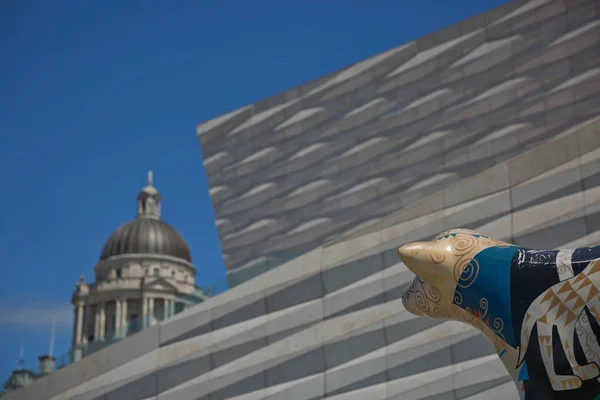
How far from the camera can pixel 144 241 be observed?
108 m

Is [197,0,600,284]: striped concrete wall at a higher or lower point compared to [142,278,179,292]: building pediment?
lower

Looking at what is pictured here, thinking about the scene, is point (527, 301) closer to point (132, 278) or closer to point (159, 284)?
point (159, 284)

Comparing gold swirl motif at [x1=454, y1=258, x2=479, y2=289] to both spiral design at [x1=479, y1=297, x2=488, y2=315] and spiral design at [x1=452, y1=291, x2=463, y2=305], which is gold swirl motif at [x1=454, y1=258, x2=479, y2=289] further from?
spiral design at [x1=479, y1=297, x2=488, y2=315]

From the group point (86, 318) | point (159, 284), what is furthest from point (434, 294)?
point (86, 318)

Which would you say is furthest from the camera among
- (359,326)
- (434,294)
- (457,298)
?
(359,326)

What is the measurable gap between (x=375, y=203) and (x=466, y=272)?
95.6 ft

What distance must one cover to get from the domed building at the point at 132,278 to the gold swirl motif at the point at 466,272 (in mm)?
90592

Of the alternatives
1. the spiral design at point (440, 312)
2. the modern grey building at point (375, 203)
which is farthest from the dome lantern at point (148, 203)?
the spiral design at point (440, 312)

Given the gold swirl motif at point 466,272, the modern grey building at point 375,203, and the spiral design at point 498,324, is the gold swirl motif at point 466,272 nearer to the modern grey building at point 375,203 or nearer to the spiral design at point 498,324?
the spiral design at point 498,324

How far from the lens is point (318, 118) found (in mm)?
42875

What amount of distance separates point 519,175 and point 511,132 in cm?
1434

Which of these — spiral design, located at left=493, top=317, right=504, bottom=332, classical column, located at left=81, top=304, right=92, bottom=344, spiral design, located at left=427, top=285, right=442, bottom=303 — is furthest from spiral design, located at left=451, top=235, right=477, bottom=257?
classical column, located at left=81, top=304, right=92, bottom=344

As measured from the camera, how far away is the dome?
107812 mm

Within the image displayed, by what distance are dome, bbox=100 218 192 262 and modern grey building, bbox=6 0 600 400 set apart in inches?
2479
